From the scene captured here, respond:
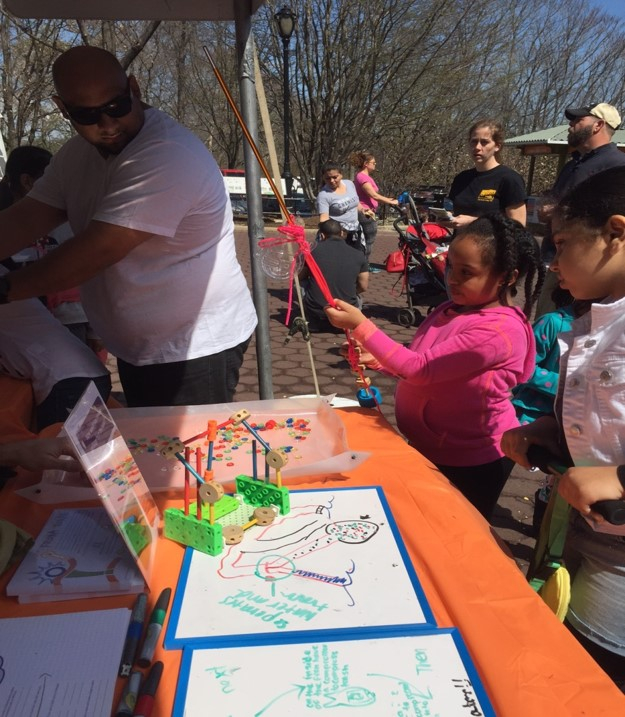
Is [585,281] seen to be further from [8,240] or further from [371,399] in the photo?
[8,240]

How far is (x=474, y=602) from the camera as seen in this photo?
92cm

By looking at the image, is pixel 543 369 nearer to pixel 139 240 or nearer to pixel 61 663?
pixel 139 240

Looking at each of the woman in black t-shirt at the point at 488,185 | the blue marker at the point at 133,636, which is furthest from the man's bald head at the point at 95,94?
the woman in black t-shirt at the point at 488,185

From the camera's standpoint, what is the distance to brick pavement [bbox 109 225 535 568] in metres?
2.53

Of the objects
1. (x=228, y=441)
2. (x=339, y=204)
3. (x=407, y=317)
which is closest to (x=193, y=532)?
(x=228, y=441)

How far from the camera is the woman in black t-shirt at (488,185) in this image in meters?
3.79

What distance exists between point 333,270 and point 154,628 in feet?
12.8

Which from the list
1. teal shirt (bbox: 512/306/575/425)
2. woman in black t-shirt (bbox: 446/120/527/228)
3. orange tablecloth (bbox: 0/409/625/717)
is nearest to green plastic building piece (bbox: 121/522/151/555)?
orange tablecloth (bbox: 0/409/625/717)

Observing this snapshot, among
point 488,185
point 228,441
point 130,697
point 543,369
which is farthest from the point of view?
point 488,185

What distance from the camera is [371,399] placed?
5.93ft

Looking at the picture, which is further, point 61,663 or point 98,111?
point 98,111

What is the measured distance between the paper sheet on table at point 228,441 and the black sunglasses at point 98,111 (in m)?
0.78

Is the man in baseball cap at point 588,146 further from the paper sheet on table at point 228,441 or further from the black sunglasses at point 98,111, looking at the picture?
the black sunglasses at point 98,111

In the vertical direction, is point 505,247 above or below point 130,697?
above
